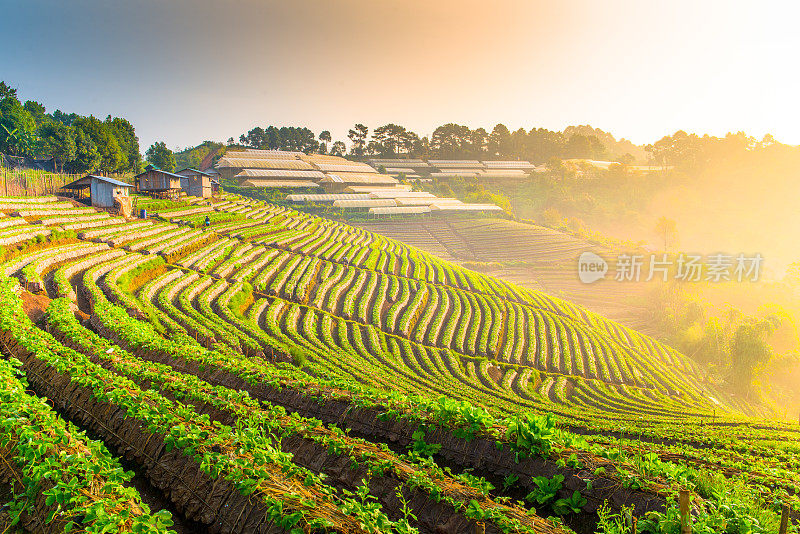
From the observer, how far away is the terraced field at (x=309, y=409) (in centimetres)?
841

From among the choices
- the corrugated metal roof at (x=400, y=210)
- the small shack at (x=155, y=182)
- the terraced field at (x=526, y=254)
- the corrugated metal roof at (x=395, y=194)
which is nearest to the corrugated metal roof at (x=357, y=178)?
the corrugated metal roof at (x=395, y=194)

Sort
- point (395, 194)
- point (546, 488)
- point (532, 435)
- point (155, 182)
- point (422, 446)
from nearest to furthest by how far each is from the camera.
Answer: point (546, 488) < point (532, 435) < point (422, 446) < point (155, 182) < point (395, 194)

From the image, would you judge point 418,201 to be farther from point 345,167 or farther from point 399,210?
point 345,167

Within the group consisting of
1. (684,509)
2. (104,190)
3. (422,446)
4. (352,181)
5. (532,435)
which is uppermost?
(352,181)

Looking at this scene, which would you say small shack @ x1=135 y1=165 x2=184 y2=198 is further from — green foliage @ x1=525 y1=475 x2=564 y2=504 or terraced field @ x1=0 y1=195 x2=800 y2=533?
green foliage @ x1=525 y1=475 x2=564 y2=504

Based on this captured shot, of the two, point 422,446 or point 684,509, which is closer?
point 684,509

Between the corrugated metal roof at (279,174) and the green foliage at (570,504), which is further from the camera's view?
the corrugated metal roof at (279,174)

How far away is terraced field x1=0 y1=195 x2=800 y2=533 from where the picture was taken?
8.41m

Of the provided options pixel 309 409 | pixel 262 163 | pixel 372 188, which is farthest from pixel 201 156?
pixel 309 409

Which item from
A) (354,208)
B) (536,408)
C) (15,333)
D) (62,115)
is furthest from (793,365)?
(62,115)

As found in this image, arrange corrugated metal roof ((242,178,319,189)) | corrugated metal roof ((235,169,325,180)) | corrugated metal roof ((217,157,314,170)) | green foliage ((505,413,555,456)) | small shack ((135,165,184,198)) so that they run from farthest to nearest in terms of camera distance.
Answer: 1. corrugated metal roof ((217,157,314,170))
2. corrugated metal roof ((235,169,325,180))
3. corrugated metal roof ((242,178,319,189))
4. small shack ((135,165,184,198))
5. green foliage ((505,413,555,456))

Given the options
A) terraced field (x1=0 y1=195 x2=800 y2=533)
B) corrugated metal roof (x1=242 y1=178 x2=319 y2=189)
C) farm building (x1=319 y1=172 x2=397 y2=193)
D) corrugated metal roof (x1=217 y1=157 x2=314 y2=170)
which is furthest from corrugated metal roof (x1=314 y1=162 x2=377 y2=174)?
terraced field (x1=0 y1=195 x2=800 y2=533)

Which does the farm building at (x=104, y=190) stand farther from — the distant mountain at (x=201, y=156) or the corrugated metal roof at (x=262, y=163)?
the distant mountain at (x=201, y=156)

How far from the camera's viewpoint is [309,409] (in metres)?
15.1
